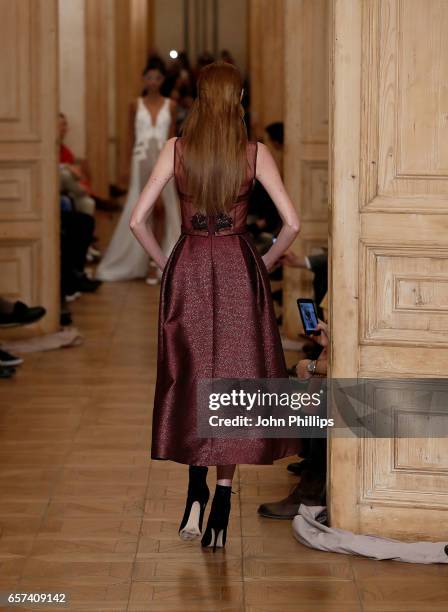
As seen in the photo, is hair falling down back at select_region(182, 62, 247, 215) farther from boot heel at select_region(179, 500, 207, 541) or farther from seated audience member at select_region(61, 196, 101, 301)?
seated audience member at select_region(61, 196, 101, 301)

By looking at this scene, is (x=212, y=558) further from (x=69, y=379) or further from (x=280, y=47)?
(x=280, y=47)

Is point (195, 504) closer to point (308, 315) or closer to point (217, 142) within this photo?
point (308, 315)

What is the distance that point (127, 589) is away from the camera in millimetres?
4125

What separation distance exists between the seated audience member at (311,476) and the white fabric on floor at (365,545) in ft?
0.80

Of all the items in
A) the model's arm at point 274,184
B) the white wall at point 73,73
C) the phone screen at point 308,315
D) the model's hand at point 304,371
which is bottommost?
the model's hand at point 304,371

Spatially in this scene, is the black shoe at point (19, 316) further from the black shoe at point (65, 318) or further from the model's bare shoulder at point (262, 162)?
the model's bare shoulder at point (262, 162)

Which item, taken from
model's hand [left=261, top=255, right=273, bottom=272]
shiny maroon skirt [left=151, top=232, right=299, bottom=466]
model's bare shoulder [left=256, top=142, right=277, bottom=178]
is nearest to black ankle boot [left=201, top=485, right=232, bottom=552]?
shiny maroon skirt [left=151, top=232, right=299, bottom=466]

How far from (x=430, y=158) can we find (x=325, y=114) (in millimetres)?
3671

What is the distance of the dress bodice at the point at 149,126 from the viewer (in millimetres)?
11539

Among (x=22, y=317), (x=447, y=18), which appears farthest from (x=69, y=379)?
(x=447, y=18)

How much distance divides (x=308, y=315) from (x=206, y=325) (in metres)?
0.49

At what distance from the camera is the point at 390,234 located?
14.4 ft

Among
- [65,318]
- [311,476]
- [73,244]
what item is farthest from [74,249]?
[311,476]

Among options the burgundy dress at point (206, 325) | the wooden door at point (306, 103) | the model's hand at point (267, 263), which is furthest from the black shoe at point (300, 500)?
the wooden door at point (306, 103)
